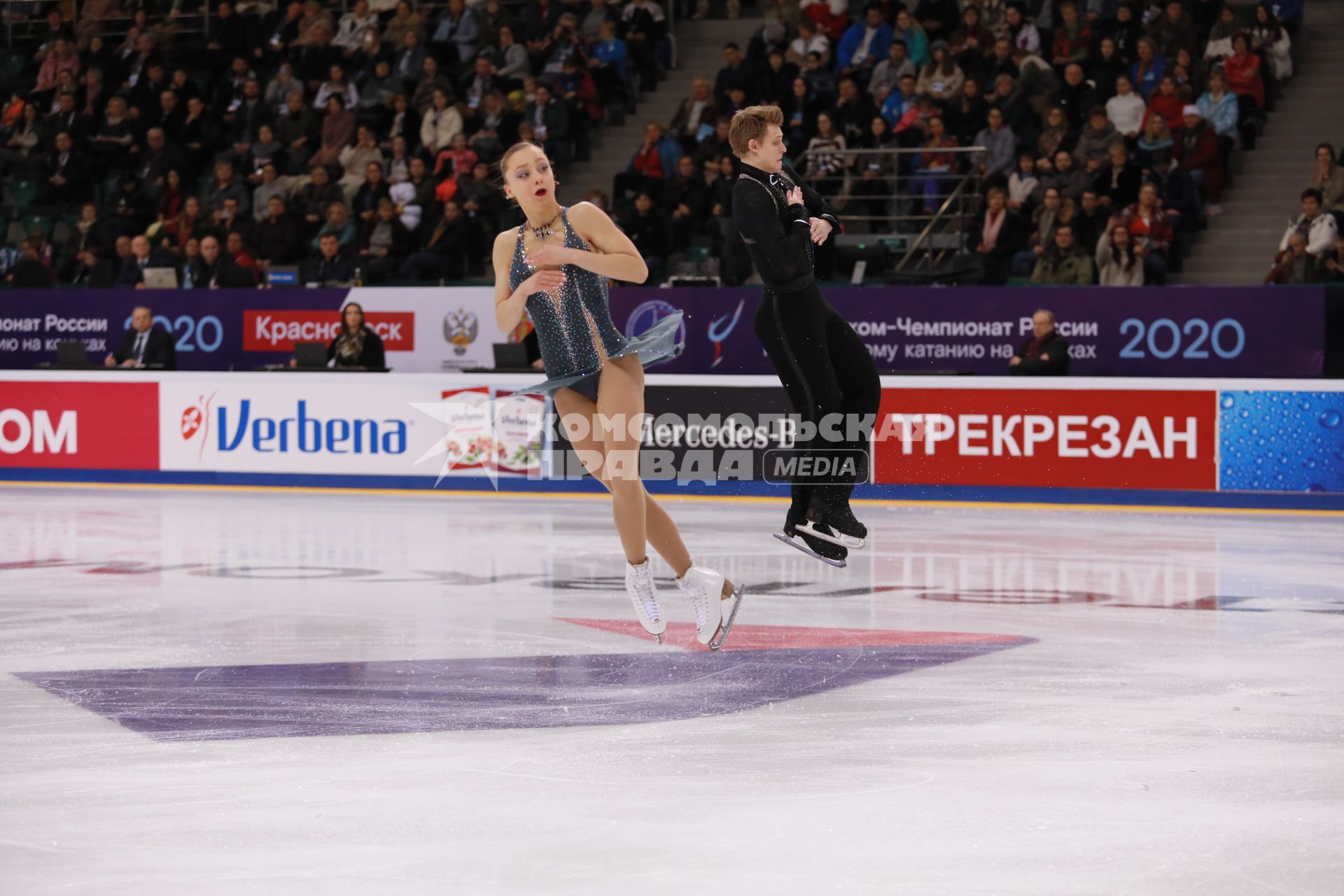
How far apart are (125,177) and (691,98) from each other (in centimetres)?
663

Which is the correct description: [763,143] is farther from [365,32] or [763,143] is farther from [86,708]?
[365,32]

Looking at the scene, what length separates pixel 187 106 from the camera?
64.5 feet

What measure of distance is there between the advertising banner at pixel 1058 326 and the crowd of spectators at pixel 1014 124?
0.42m

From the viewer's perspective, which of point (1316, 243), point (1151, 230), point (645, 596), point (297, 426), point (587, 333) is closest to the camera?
point (587, 333)

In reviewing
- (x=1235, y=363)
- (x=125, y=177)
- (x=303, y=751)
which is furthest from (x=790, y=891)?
(x=125, y=177)

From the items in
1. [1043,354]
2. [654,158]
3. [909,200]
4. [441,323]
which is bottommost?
[1043,354]

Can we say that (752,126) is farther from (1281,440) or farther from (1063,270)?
(1063,270)

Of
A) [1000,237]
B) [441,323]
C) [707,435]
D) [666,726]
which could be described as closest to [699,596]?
[666,726]

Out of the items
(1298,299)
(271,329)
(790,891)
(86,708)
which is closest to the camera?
(790,891)

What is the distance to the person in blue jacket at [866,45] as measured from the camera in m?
16.9

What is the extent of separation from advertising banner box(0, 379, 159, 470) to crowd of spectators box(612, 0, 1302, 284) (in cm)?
476

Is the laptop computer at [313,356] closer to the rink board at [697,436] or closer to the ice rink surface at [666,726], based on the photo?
the rink board at [697,436]

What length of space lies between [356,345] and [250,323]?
2274 millimetres

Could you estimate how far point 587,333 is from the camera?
236 inches
